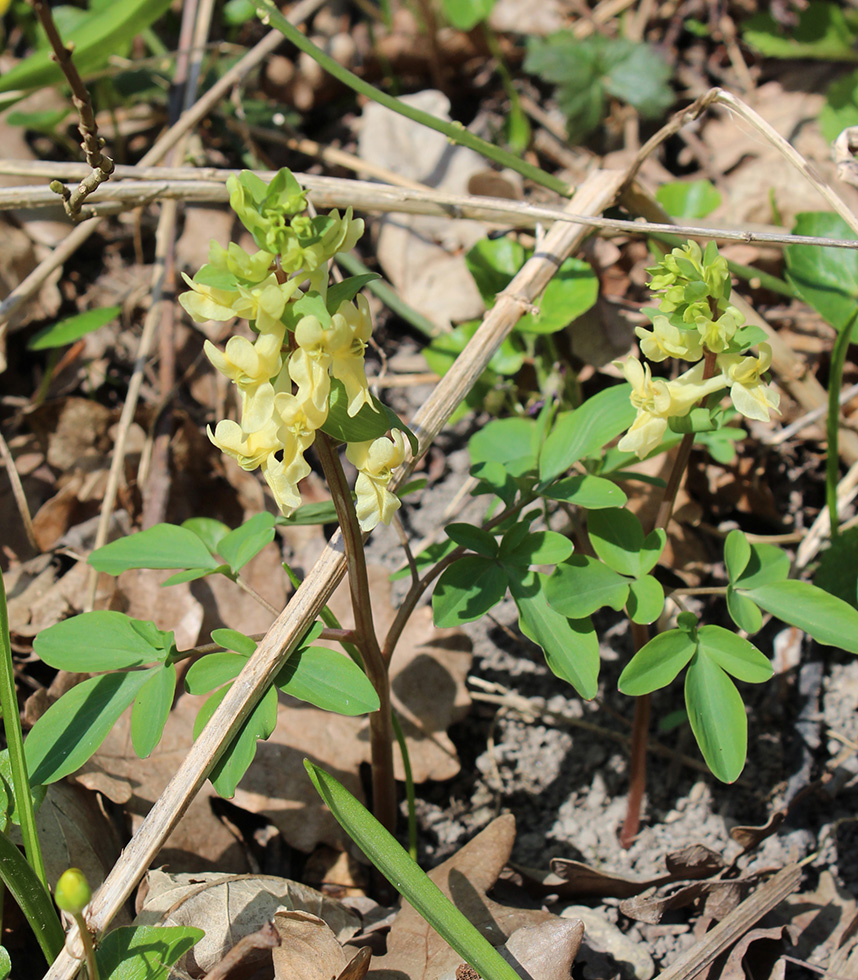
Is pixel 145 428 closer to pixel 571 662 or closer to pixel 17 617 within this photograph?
pixel 17 617

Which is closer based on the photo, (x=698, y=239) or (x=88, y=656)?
(x=88, y=656)

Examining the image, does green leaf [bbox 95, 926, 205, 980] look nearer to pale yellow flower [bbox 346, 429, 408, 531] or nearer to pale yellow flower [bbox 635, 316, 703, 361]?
pale yellow flower [bbox 346, 429, 408, 531]

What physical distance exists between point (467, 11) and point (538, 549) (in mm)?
2604

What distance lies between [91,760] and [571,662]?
1.20 m

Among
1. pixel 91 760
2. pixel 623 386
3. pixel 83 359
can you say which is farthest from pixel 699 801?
pixel 83 359

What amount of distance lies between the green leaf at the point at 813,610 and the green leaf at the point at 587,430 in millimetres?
417

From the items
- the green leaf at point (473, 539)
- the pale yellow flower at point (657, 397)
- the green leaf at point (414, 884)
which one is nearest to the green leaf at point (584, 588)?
the green leaf at point (473, 539)

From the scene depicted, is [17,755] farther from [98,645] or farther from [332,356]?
[332,356]

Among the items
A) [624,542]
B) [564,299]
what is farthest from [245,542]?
[564,299]

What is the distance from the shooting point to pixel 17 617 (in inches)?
87.6

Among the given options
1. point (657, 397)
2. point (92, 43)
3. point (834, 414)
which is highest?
point (92, 43)

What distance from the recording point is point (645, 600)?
152 cm

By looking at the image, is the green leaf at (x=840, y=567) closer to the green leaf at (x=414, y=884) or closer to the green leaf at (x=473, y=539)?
the green leaf at (x=473, y=539)

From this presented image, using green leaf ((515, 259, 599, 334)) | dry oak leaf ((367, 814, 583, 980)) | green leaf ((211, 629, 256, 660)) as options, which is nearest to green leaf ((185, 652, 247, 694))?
green leaf ((211, 629, 256, 660))
